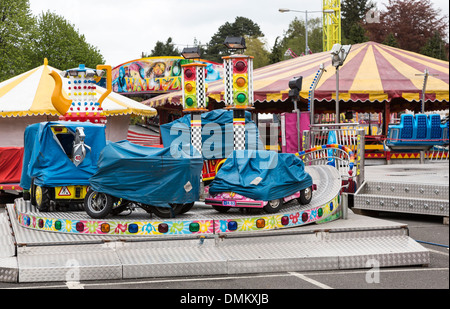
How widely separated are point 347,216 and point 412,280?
88.4 inches

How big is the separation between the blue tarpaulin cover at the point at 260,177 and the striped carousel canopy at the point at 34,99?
55.1 ft

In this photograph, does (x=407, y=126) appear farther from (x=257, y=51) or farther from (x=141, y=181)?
(x=257, y=51)

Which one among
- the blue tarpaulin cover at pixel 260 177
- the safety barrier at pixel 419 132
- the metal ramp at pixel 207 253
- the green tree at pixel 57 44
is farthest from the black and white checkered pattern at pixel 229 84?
the green tree at pixel 57 44

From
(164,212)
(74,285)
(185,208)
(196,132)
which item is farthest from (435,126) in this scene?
(74,285)

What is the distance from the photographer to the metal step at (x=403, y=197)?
1065cm

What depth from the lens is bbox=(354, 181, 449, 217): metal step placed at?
10.6 m

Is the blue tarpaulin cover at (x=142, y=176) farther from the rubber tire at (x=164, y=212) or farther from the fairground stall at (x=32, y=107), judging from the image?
the fairground stall at (x=32, y=107)


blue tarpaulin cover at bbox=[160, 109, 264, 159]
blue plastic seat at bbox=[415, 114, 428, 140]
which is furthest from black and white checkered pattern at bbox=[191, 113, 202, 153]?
blue plastic seat at bbox=[415, 114, 428, 140]

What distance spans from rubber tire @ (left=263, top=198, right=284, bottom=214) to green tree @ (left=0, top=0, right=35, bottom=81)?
4188 cm

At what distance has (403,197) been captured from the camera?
11.1 m

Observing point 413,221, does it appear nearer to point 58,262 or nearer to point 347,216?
point 347,216

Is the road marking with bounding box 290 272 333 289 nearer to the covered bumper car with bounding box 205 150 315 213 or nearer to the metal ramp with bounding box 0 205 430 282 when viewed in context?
the metal ramp with bounding box 0 205 430 282
